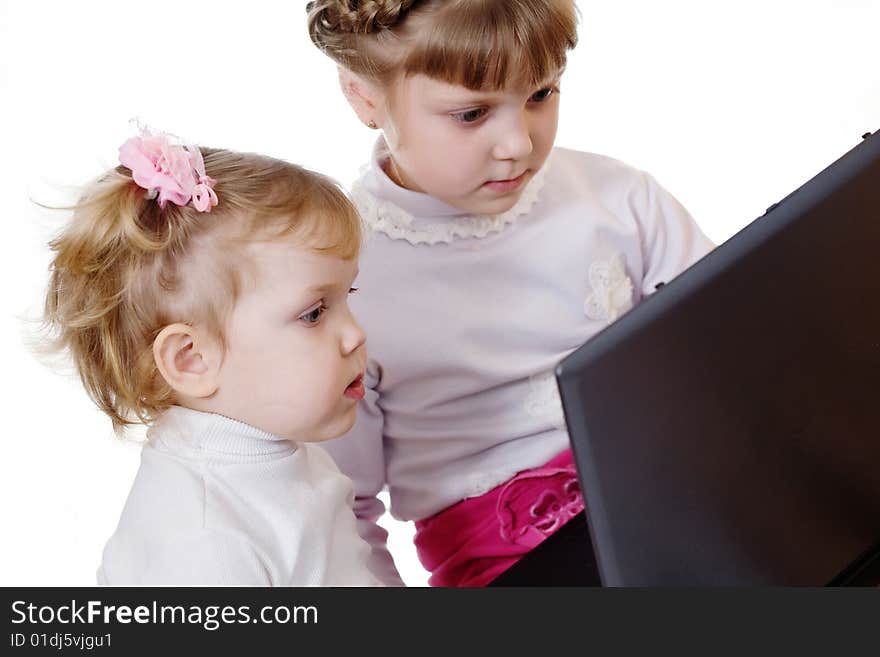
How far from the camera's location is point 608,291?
4.84 feet

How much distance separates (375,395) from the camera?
1.43 meters

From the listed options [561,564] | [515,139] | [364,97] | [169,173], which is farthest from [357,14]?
[561,564]

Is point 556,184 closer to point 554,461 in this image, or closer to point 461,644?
point 554,461

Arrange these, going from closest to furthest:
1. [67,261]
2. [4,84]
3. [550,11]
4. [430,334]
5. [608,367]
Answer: [608,367] → [67,261] → [550,11] → [430,334] → [4,84]

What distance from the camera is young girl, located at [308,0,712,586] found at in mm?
1312

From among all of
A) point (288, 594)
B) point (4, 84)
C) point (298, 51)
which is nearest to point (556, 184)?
point (288, 594)

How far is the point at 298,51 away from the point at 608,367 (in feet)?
5.99

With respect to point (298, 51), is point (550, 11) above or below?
below

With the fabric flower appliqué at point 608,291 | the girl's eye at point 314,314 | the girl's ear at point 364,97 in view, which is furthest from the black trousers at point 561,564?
the girl's ear at point 364,97

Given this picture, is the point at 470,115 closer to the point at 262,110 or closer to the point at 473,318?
the point at 473,318

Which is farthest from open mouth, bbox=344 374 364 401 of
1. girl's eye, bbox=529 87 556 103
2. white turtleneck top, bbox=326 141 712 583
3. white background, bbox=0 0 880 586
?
white background, bbox=0 0 880 586

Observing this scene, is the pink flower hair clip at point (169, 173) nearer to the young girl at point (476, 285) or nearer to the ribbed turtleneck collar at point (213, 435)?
the ribbed turtleneck collar at point (213, 435)

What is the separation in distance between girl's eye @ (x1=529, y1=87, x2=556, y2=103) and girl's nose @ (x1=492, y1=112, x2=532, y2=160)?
0.03 m

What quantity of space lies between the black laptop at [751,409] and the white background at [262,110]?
1364mm
